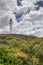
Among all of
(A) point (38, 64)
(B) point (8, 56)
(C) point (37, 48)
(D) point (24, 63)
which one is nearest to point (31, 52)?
(C) point (37, 48)

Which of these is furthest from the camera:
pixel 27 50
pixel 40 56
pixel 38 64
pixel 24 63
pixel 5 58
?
pixel 27 50

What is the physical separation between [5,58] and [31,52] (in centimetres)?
3980

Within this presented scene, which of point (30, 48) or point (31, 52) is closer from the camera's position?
point (31, 52)

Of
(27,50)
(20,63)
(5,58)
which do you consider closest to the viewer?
(5,58)

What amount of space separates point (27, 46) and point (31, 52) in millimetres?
9151

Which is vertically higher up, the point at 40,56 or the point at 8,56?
the point at 8,56

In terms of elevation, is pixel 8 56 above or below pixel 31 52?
above

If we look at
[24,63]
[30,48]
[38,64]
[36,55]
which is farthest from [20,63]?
[30,48]

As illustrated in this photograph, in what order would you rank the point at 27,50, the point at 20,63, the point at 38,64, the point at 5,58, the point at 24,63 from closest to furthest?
the point at 5,58
the point at 20,63
the point at 24,63
the point at 38,64
the point at 27,50

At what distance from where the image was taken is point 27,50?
381 ft

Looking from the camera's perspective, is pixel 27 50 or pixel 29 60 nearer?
pixel 29 60

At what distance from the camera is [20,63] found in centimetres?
8206

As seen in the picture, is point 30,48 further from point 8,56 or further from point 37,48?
point 8,56

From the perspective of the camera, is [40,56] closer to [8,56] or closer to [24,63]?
[24,63]
